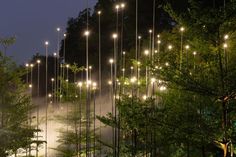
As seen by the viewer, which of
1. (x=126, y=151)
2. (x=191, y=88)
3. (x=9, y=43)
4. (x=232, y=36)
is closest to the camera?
(x=191, y=88)

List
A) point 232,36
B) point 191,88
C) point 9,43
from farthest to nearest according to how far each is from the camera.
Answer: point 9,43 < point 232,36 < point 191,88

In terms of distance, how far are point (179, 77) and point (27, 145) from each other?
17.8 ft

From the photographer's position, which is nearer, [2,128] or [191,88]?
[191,88]

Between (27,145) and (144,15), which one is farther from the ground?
(144,15)

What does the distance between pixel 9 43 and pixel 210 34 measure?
5984 millimetres

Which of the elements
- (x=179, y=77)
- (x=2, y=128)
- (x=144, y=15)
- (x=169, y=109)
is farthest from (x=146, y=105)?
(x=144, y=15)

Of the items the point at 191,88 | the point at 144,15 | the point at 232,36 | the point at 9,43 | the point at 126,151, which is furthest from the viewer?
the point at 144,15

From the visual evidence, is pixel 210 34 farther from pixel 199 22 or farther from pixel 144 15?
pixel 144 15

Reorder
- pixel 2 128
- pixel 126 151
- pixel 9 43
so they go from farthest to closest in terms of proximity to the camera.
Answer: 1. pixel 9 43
2. pixel 2 128
3. pixel 126 151

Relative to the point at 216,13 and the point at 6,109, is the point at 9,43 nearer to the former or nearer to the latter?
the point at 6,109

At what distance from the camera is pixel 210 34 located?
6133 millimetres

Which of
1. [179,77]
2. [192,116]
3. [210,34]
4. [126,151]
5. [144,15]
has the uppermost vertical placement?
[144,15]

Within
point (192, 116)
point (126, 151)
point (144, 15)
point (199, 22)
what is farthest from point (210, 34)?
point (144, 15)

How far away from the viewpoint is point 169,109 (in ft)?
21.7
